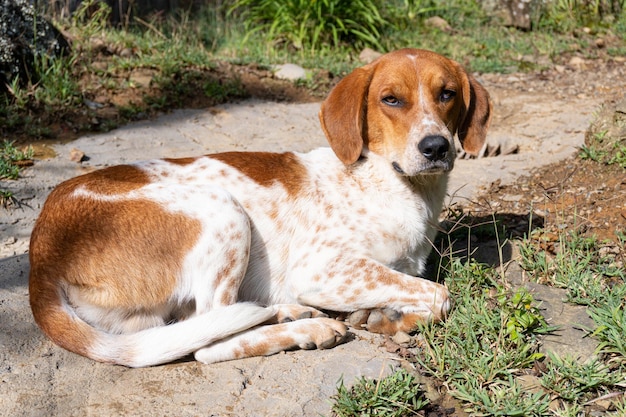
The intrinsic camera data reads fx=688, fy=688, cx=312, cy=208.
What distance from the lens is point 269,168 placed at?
13.2ft

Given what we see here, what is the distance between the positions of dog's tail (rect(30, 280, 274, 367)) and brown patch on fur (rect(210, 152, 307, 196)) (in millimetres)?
968

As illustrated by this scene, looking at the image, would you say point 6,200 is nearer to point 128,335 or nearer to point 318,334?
point 128,335

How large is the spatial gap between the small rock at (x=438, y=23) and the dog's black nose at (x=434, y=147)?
7.41m

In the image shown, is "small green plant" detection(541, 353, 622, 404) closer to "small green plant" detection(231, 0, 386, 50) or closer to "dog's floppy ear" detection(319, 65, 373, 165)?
"dog's floppy ear" detection(319, 65, 373, 165)

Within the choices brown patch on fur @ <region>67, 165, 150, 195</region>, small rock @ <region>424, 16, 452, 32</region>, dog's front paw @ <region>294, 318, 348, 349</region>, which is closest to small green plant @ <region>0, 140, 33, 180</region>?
brown patch on fur @ <region>67, 165, 150, 195</region>

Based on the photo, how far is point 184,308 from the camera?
3.56 m

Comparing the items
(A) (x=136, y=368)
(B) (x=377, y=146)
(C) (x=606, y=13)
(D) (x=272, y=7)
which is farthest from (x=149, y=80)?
(C) (x=606, y=13)

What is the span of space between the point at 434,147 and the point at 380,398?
4.38 ft

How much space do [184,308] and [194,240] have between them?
376mm

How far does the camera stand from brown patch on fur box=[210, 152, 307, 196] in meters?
3.97

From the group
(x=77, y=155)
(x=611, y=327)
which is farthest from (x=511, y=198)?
(x=77, y=155)

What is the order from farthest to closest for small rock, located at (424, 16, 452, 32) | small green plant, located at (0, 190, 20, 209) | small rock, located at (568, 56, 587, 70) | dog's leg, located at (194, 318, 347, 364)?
small rock, located at (424, 16, 452, 32) → small rock, located at (568, 56, 587, 70) → small green plant, located at (0, 190, 20, 209) → dog's leg, located at (194, 318, 347, 364)

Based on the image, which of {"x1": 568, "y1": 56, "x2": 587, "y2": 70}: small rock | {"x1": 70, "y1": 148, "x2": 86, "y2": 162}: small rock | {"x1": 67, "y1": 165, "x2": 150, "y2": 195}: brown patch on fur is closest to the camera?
{"x1": 67, "y1": 165, "x2": 150, "y2": 195}: brown patch on fur

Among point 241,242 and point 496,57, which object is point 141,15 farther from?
point 241,242
